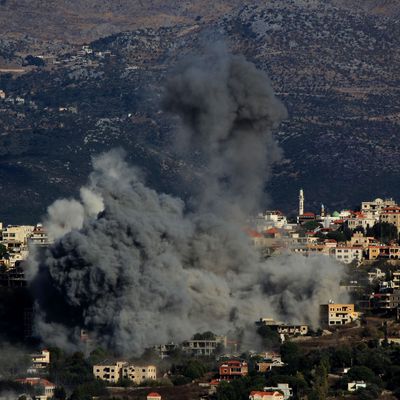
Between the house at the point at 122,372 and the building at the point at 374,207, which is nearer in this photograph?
the house at the point at 122,372

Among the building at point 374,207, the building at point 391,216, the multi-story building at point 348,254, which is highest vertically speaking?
the building at point 374,207

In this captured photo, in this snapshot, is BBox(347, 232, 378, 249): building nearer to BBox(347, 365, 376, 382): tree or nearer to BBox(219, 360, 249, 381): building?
BBox(219, 360, 249, 381): building

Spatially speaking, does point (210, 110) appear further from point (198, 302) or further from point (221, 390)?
point (221, 390)

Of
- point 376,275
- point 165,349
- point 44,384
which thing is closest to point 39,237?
point 376,275

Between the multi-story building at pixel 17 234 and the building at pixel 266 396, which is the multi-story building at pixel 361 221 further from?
the building at pixel 266 396

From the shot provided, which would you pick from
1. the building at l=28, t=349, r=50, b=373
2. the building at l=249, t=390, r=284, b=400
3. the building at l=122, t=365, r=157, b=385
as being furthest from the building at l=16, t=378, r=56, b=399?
the building at l=249, t=390, r=284, b=400

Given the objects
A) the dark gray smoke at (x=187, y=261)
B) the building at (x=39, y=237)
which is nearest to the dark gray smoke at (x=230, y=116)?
the dark gray smoke at (x=187, y=261)

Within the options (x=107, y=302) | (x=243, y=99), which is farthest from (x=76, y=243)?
(x=243, y=99)

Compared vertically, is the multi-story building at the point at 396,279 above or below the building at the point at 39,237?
below
